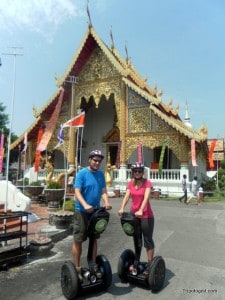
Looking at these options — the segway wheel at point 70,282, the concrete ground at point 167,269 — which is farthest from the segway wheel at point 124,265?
the segway wheel at point 70,282

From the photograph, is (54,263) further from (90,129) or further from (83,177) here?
(90,129)

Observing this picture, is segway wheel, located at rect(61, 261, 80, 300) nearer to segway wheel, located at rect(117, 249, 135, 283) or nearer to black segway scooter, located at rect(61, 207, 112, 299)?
black segway scooter, located at rect(61, 207, 112, 299)

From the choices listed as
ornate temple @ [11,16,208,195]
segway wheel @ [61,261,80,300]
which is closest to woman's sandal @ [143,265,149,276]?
segway wheel @ [61,261,80,300]

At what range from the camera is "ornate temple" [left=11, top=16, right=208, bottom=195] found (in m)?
18.8

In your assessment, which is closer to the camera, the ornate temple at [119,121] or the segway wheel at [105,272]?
the segway wheel at [105,272]

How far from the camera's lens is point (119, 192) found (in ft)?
62.0

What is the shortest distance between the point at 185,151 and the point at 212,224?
8.92 m

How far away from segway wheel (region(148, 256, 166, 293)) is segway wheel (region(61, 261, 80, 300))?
2.96 feet

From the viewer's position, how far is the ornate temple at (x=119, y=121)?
18.8 m

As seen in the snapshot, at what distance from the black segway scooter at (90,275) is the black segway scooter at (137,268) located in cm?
30

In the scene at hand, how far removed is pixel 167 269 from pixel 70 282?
1.87m

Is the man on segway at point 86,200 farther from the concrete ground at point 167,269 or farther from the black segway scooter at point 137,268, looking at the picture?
the concrete ground at point 167,269

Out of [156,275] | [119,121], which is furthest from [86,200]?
[119,121]

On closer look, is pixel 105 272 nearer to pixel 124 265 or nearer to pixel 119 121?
pixel 124 265
